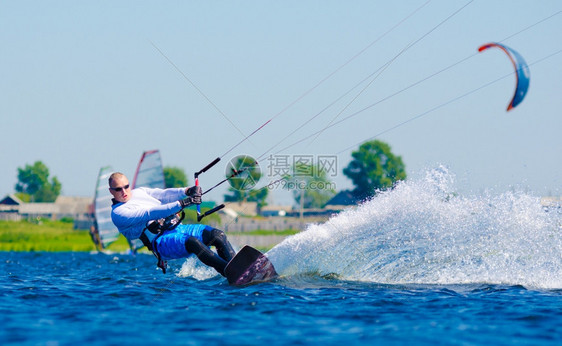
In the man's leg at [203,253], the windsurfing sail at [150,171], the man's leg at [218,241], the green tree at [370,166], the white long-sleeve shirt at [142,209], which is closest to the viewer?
the white long-sleeve shirt at [142,209]

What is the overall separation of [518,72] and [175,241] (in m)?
4.78

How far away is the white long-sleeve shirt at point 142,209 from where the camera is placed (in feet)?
27.8

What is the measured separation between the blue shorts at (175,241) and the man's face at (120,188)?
742 mm

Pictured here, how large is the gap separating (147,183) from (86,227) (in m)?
25.6

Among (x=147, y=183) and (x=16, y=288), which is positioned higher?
(x=147, y=183)

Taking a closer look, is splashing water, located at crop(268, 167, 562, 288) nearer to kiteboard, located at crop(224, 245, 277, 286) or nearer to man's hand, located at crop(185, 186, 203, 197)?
kiteboard, located at crop(224, 245, 277, 286)

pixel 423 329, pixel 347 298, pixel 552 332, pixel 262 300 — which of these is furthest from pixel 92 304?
pixel 552 332

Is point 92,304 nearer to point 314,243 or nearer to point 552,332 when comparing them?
point 314,243

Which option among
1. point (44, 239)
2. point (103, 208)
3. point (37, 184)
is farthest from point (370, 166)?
point (37, 184)

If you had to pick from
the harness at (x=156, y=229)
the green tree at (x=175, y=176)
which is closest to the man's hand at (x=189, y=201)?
the harness at (x=156, y=229)

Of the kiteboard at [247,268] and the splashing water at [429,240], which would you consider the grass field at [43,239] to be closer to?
the splashing water at [429,240]

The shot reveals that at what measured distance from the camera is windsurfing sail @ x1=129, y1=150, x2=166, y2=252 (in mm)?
30141

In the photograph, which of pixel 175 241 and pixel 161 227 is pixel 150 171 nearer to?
pixel 161 227

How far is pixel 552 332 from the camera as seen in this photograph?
6.09 metres
